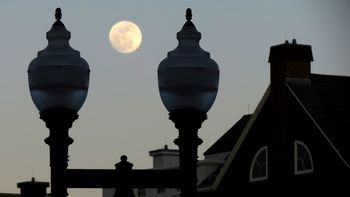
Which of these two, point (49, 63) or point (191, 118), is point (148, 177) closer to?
point (191, 118)

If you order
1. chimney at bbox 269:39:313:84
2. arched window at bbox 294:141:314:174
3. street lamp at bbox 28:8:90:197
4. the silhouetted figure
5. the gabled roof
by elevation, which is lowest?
the silhouetted figure

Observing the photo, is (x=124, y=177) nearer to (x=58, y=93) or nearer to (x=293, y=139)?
(x=58, y=93)

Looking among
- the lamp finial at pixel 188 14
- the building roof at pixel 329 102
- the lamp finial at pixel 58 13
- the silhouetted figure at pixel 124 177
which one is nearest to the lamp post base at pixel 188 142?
the silhouetted figure at pixel 124 177

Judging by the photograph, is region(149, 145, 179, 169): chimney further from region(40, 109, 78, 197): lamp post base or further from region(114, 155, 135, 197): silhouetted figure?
region(40, 109, 78, 197): lamp post base

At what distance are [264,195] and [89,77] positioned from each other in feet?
145

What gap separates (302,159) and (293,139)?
4.66ft

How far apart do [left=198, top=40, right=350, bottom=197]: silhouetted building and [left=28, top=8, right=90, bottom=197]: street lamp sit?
39822 millimetres

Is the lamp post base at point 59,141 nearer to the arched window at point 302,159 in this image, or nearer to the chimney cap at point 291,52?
the arched window at point 302,159

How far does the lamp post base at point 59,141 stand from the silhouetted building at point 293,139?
131 ft

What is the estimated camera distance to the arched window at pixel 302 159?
5194cm

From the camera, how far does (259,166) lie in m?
55.8

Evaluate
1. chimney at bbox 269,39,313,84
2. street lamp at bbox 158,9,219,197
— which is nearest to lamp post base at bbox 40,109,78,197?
street lamp at bbox 158,9,219,197

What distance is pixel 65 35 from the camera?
1096 centimetres

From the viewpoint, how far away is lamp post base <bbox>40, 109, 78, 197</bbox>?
10.6 metres
